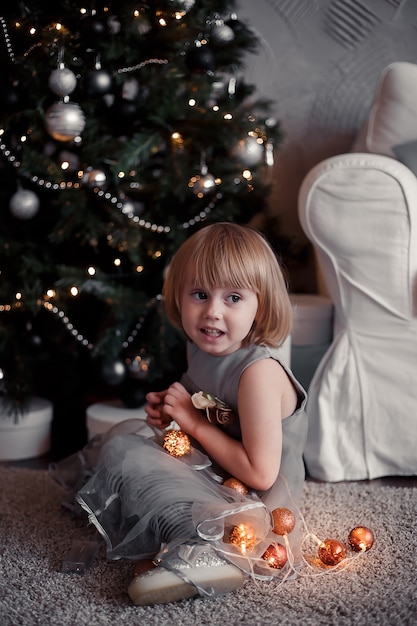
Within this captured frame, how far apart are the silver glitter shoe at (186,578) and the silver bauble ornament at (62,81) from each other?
1.07 m

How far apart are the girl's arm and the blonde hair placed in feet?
0.24

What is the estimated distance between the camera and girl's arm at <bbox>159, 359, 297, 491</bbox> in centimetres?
119

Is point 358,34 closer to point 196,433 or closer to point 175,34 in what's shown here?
point 175,34

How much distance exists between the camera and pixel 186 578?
1047 mm

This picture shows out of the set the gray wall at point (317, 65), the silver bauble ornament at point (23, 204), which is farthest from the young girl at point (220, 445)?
the gray wall at point (317, 65)

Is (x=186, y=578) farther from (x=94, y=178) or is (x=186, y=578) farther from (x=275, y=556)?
(x=94, y=178)

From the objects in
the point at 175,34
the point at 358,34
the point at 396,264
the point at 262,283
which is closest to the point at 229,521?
the point at 262,283

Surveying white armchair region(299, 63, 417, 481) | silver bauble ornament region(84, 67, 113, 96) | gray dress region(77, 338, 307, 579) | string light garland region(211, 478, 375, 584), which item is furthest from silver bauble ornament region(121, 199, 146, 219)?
string light garland region(211, 478, 375, 584)

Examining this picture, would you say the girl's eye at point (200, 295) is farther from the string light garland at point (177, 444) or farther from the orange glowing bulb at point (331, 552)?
the orange glowing bulb at point (331, 552)

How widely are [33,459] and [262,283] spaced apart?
2.99 ft

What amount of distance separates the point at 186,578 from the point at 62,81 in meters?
1.13

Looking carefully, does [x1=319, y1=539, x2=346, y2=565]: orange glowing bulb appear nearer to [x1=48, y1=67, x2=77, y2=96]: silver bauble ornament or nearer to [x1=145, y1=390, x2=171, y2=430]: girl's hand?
[x1=145, y1=390, x2=171, y2=430]: girl's hand

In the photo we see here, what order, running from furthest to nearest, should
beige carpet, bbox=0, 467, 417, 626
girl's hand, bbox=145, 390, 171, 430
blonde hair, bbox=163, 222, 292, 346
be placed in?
girl's hand, bbox=145, 390, 171, 430
blonde hair, bbox=163, 222, 292, 346
beige carpet, bbox=0, 467, 417, 626

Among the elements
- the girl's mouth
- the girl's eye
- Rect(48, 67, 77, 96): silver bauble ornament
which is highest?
Rect(48, 67, 77, 96): silver bauble ornament
